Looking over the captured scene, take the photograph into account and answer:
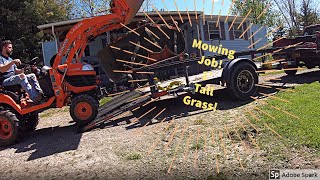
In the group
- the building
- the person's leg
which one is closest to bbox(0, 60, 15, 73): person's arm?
the person's leg

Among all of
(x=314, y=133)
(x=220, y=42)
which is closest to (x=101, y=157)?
(x=314, y=133)

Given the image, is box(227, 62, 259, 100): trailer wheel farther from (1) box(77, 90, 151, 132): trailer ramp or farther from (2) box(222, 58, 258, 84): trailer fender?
(1) box(77, 90, 151, 132): trailer ramp

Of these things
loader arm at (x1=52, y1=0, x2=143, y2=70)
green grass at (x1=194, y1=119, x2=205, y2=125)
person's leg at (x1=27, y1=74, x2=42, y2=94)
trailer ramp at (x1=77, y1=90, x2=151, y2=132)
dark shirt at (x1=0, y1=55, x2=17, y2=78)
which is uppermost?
loader arm at (x1=52, y1=0, x2=143, y2=70)

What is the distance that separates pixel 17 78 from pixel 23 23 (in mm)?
19043

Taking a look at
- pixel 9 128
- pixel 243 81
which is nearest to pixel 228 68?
pixel 243 81

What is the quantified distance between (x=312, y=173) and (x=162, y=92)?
3986mm

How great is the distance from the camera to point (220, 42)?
69.1 ft

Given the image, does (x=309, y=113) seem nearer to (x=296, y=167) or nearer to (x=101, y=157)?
(x=296, y=167)

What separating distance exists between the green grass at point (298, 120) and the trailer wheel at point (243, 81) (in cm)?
58

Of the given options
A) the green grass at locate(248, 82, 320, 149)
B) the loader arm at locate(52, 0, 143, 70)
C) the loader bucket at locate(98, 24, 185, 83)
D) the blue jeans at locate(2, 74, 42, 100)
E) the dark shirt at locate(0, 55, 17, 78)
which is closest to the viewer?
the green grass at locate(248, 82, 320, 149)

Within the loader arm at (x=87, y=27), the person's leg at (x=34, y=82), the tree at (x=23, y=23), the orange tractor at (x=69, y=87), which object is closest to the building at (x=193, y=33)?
the tree at (x=23, y=23)

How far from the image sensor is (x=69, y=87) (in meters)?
7.11

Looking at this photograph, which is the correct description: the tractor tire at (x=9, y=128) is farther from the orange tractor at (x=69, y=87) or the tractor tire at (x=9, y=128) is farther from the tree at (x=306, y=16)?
the tree at (x=306, y=16)

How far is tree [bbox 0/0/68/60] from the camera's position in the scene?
75.3 feet
